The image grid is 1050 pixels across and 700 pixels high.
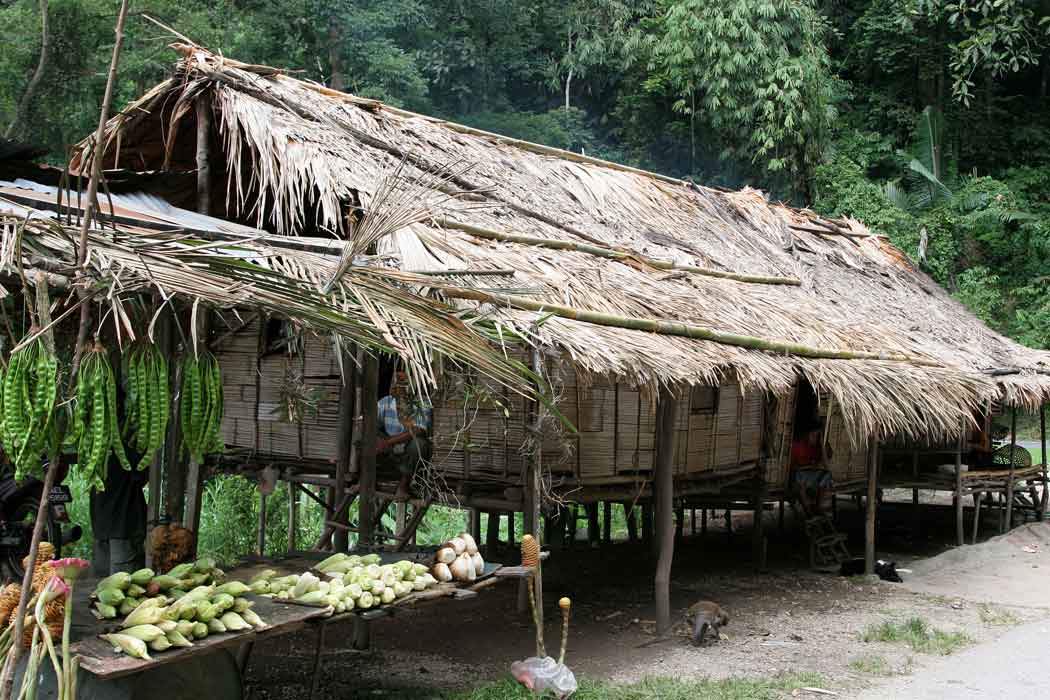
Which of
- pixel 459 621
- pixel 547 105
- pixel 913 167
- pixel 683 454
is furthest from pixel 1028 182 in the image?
pixel 459 621

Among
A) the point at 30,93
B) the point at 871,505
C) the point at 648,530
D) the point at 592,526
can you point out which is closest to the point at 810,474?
the point at 871,505

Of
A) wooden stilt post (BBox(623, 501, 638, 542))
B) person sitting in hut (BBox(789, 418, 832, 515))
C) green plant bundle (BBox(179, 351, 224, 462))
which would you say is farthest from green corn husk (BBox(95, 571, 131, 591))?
person sitting in hut (BBox(789, 418, 832, 515))

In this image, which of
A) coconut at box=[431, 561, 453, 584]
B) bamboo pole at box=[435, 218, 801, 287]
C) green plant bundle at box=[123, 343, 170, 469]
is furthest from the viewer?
bamboo pole at box=[435, 218, 801, 287]

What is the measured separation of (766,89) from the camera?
21234mm

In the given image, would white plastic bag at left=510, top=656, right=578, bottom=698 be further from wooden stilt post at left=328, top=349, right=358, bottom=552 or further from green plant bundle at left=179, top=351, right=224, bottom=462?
green plant bundle at left=179, top=351, right=224, bottom=462

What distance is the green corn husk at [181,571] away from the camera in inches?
191

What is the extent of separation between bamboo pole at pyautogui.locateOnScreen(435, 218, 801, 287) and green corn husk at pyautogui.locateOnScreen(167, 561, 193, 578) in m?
2.95

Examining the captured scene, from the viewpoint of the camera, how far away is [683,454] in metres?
9.10

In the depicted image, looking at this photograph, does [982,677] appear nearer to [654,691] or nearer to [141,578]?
[654,691]

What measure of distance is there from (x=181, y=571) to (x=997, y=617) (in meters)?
7.06

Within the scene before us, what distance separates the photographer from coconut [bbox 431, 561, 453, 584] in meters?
5.61

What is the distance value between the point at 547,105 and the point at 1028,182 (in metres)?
11.5

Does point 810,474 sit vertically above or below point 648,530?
above

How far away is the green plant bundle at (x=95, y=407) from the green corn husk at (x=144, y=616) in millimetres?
661
